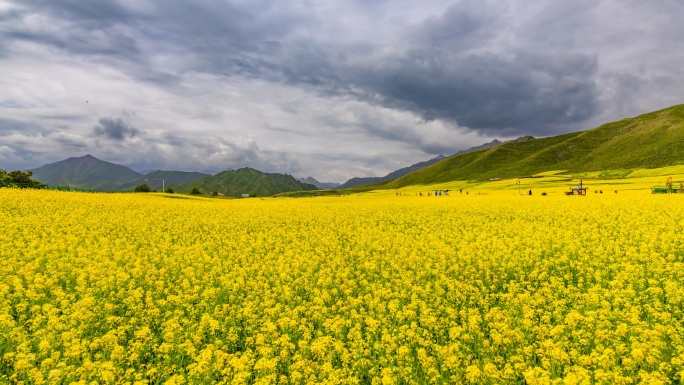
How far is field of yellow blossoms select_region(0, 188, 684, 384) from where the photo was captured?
5.70 m

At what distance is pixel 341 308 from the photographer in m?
8.12

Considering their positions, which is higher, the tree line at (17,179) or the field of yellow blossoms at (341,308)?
the tree line at (17,179)

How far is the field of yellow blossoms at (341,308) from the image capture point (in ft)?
18.7

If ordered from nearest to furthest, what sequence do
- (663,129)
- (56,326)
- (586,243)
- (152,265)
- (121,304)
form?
(56,326)
(121,304)
(152,265)
(586,243)
(663,129)

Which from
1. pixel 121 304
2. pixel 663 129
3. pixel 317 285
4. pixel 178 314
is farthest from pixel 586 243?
pixel 663 129

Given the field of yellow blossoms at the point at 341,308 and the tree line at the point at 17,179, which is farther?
the tree line at the point at 17,179

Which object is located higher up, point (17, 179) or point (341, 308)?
point (17, 179)

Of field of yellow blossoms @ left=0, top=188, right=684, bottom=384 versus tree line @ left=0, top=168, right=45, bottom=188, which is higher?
tree line @ left=0, top=168, right=45, bottom=188

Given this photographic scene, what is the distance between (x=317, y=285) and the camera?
1003 centimetres

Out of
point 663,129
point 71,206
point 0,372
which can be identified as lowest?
point 0,372

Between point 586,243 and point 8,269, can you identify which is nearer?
point 8,269

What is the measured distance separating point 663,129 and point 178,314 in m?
260

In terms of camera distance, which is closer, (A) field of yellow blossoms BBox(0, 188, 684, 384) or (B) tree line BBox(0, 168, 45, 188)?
(A) field of yellow blossoms BBox(0, 188, 684, 384)

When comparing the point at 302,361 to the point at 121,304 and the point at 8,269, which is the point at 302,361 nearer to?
the point at 121,304
